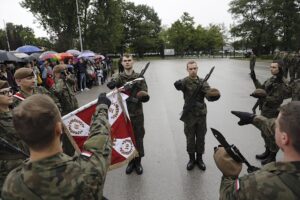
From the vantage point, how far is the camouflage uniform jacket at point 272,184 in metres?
1.72

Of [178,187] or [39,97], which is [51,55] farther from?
[39,97]

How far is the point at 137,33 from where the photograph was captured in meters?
75.9

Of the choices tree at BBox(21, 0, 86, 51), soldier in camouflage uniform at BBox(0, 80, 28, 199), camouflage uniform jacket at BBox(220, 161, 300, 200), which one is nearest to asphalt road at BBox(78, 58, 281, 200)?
soldier in camouflage uniform at BBox(0, 80, 28, 199)

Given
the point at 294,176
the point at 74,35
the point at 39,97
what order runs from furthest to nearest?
1. the point at 74,35
2. the point at 39,97
3. the point at 294,176

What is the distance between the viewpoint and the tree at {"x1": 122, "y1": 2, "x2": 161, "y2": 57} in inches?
2931

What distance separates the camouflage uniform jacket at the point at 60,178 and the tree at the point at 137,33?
237ft

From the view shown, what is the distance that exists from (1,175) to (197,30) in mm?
74424

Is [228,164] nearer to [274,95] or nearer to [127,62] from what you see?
[127,62]

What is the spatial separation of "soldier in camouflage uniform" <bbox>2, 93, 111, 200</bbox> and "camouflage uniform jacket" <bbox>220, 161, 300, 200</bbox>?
2.70 ft

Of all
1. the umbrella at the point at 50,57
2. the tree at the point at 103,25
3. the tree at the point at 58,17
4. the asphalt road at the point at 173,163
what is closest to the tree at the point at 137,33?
the tree at the point at 103,25

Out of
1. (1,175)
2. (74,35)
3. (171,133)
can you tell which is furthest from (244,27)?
(1,175)

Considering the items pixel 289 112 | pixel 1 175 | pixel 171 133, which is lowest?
pixel 171 133

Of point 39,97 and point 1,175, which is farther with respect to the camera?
point 1,175

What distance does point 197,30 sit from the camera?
74438mm
